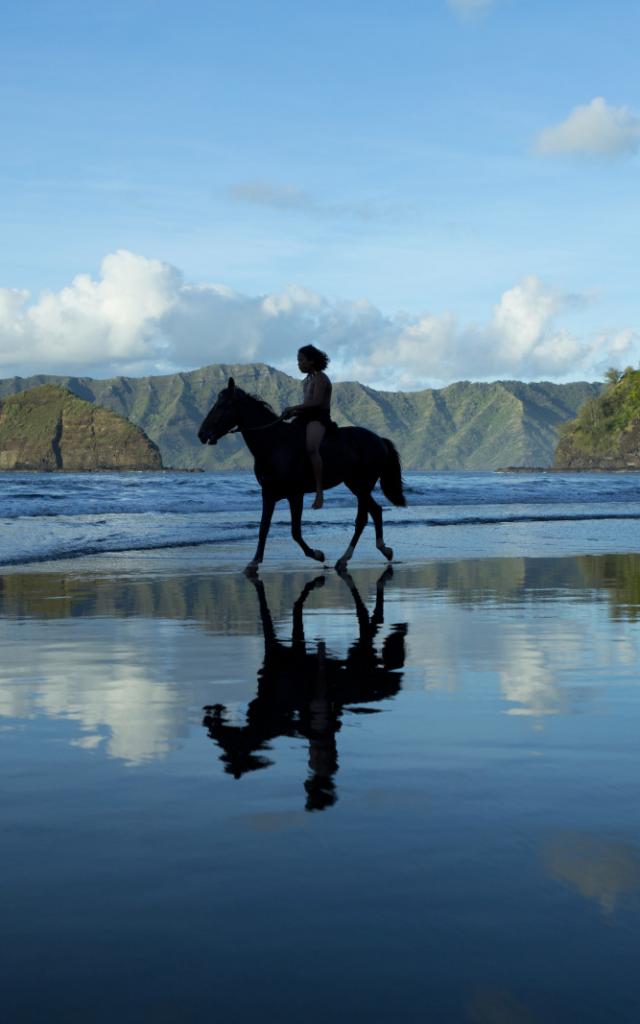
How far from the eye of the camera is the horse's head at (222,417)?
1602cm

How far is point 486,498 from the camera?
145ft

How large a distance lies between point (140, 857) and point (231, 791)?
78 centimetres

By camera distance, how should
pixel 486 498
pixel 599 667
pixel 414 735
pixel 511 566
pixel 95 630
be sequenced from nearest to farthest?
pixel 414 735
pixel 599 667
pixel 95 630
pixel 511 566
pixel 486 498

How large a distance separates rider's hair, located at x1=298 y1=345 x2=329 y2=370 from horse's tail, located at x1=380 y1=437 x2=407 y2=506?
2.12m

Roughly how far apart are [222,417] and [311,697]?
33.3ft

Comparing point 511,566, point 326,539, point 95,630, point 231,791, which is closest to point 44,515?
point 326,539

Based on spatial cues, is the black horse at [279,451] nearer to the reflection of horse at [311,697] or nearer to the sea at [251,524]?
the sea at [251,524]

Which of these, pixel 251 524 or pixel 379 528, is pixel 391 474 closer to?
pixel 379 528

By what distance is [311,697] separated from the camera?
6230 mm

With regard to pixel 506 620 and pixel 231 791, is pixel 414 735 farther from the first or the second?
pixel 506 620

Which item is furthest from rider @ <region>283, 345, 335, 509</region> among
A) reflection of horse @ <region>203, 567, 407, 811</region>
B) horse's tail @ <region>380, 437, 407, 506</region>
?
reflection of horse @ <region>203, 567, 407, 811</region>

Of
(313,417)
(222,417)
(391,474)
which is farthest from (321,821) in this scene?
(391,474)

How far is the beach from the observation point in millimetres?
2604

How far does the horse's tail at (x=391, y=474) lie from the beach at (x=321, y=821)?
8.47 metres
